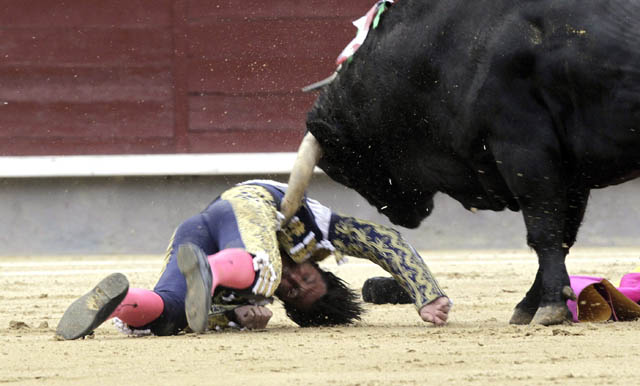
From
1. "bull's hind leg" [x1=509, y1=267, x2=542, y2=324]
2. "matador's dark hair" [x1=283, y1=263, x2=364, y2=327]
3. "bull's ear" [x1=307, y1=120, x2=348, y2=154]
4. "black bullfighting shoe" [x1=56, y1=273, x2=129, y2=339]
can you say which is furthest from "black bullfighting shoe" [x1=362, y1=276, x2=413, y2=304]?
"black bullfighting shoe" [x1=56, y1=273, x2=129, y2=339]

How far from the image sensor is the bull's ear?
3838 millimetres

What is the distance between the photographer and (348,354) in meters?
2.84

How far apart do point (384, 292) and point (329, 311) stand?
22.8 inches

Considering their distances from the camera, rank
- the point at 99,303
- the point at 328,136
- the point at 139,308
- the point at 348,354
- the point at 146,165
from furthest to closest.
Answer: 1. the point at 146,165
2. the point at 328,136
3. the point at 139,308
4. the point at 99,303
5. the point at 348,354

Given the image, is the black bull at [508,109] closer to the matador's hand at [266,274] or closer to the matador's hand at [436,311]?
the matador's hand at [436,311]

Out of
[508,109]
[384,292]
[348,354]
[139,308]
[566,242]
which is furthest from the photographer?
[384,292]

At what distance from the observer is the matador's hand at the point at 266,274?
3.36m

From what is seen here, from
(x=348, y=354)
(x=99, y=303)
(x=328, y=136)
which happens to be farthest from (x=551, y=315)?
(x=99, y=303)

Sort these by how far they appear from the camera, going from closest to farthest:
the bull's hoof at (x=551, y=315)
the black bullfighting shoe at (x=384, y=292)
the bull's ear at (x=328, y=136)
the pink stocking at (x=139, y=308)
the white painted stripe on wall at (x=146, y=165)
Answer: the pink stocking at (x=139, y=308) → the bull's hoof at (x=551, y=315) → the bull's ear at (x=328, y=136) → the black bullfighting shoe at (x=384, y=292) → the white painted stripe on wall at (x=146, y=165)

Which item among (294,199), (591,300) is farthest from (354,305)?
(591,300)

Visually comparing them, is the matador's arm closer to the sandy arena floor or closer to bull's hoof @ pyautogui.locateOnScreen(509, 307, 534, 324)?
the sandy arena floor

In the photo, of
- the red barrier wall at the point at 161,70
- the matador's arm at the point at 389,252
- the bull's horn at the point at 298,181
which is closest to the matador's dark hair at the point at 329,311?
the matador's arm at the point at 389,252

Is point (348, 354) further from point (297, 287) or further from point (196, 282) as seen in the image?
point (297, 287)

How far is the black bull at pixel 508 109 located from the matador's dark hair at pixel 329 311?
31cm
